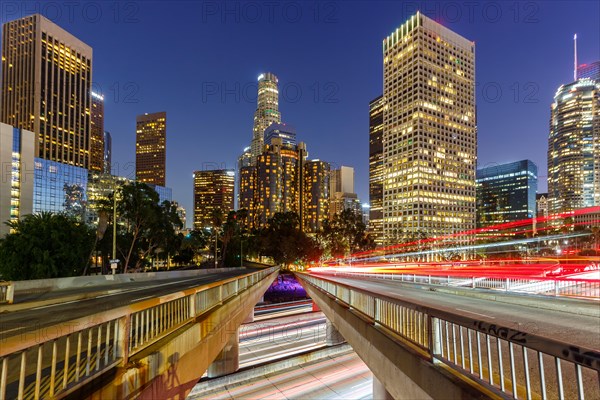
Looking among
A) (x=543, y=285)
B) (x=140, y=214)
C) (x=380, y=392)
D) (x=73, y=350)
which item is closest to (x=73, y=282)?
(x=73, y=350)

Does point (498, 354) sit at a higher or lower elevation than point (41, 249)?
higher

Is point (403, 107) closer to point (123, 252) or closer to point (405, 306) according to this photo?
point (123, 252)

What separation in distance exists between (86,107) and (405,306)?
754 ft

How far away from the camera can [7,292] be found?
15.9 meters

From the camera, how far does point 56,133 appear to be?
177125 millimetres

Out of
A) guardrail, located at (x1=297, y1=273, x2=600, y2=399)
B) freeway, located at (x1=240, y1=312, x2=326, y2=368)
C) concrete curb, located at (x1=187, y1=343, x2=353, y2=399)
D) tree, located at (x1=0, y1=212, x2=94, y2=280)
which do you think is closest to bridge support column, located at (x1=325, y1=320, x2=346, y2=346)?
freeway, located at (x1=240, y1=312, x2=326, y2=368)

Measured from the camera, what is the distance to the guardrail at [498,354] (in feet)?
10.9

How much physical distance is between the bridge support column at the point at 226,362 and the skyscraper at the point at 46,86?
18473cm

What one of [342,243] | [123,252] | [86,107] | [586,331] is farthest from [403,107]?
[586,331]

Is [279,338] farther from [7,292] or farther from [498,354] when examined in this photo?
[498,354]

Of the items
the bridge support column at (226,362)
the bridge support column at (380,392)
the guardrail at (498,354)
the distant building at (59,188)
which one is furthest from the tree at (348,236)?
the guardrail at (498,354)

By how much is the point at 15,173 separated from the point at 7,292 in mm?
108359

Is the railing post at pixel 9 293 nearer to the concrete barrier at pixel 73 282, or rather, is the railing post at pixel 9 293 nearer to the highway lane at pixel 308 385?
the concrete barrier at pixel 73 282

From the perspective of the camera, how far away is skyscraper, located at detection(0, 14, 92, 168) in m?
173
